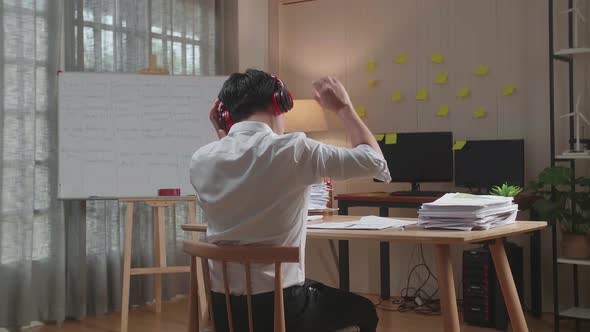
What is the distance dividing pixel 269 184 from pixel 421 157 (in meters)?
2.95

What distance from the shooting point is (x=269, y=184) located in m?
1.75

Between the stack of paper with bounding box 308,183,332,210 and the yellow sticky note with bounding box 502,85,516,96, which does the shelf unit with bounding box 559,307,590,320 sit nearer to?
the yellow sticky note with bounding box 502,85,516,96

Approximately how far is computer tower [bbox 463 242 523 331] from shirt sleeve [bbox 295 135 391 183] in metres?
2.45

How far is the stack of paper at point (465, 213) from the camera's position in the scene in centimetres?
196

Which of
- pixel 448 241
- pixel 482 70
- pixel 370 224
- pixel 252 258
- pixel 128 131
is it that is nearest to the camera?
pixel 252 258

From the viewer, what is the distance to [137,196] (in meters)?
4.03

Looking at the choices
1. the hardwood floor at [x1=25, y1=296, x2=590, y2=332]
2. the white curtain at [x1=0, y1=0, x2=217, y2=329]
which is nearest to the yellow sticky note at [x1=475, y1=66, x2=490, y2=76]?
the hardwood floor at [x1=25, y1=296, x2=590, y2=332]

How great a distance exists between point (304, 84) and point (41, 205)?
2.20 meters

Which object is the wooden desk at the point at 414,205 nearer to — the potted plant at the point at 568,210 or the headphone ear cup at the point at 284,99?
the potted plant at the point at 568,210

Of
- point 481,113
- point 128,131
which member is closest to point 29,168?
point 128,131

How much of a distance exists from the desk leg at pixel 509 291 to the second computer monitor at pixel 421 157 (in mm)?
2213

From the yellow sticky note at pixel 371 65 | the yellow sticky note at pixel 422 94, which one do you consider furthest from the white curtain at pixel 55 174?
the yellow sticky note at pixel 422 94

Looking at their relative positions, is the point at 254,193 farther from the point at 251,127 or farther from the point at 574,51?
the point at 574,51

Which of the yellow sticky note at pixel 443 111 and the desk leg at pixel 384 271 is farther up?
the yellow sticky note at pixel 443 111
